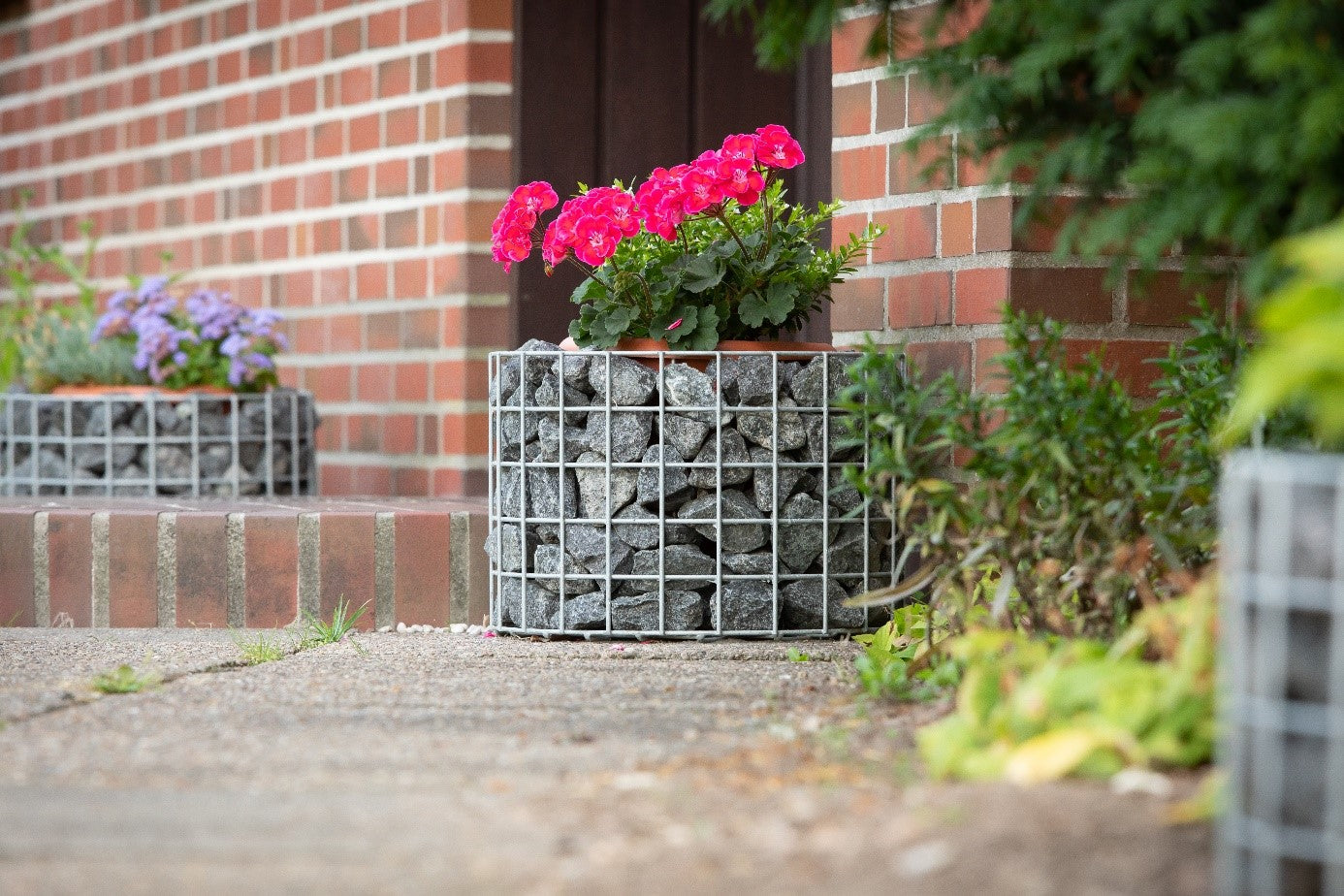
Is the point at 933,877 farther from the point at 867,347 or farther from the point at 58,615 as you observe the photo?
the point at 58,615

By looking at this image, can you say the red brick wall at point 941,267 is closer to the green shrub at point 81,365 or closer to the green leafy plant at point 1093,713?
the green leafy plant at point 1093,713

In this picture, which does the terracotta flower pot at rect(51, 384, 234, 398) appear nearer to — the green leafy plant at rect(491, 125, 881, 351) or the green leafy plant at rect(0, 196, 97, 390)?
the green leafy plant at rect(0, 196, 97, 390)

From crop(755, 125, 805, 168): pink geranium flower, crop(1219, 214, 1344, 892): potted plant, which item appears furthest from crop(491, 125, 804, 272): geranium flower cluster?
crop(1219, 214, 1344, 892): potted plant

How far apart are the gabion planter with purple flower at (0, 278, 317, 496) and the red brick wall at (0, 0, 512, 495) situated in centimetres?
34

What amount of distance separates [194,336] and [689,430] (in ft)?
6.68

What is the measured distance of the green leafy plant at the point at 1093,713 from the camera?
1729 millimetres

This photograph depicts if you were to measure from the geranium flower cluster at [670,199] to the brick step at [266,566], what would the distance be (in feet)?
2.71

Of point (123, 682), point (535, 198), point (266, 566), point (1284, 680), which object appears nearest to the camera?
point (1284, 680)

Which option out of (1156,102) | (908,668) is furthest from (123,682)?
(1156,102)

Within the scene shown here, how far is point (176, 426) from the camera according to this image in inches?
175

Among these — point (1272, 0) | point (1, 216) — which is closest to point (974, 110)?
point (1272, 0)

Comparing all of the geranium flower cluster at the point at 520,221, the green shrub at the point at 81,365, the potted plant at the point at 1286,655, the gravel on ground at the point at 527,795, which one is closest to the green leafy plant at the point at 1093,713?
the gravel on ground at the point at 527,795

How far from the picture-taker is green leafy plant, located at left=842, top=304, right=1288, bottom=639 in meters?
2.30

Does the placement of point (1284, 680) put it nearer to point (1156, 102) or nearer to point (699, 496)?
point (1156, 102)
